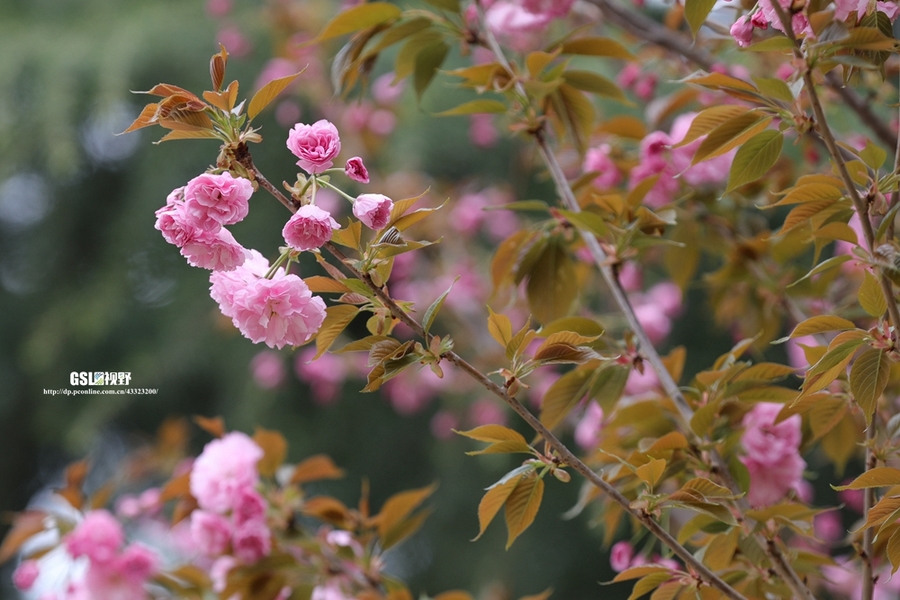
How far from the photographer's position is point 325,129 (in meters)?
0.34

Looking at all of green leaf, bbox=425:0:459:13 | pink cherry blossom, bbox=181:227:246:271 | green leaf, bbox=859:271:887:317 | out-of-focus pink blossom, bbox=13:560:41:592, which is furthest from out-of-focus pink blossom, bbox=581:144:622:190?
out-of-focus pink blossom, bbox=13:560:41:592

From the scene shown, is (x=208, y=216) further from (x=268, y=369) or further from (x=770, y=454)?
(x=268, y=369)

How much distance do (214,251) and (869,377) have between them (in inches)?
12.9

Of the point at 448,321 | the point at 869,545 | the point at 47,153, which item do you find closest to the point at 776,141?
the point at 869,545

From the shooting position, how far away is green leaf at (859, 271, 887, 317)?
1.23ft

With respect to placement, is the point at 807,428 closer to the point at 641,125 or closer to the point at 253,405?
the point at 641,125

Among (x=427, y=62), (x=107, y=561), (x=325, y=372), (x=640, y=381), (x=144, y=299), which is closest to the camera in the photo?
(x=427, y=62)

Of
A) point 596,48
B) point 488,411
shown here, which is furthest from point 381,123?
point 596,48

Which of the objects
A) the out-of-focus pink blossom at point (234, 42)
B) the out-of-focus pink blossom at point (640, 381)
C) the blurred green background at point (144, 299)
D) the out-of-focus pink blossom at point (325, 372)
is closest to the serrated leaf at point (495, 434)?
the out-of-focus pink blossom at point (640, 381)

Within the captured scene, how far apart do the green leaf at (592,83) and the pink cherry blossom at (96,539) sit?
0.60 metres

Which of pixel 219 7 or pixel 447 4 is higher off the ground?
pixel 447 4

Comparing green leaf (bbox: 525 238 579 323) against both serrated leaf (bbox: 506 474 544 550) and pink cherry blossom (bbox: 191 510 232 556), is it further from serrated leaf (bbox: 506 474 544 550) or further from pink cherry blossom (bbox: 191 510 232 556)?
pink cherry blossom (bbox: 191 510 232 556)

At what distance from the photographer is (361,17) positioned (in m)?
0.56

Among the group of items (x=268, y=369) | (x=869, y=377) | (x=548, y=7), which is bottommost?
(x=268, y=369)
